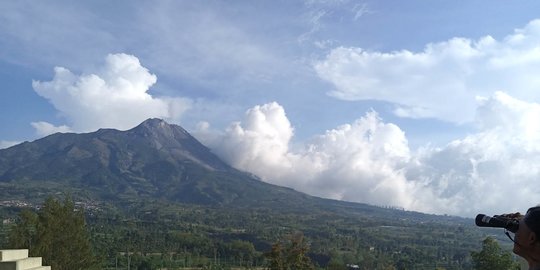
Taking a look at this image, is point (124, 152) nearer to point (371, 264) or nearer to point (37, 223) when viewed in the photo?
point (371, 264)

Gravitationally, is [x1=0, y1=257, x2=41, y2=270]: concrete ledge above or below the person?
below

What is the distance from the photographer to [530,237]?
189 cm

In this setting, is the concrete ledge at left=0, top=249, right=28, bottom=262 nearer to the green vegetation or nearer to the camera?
the green vegetation

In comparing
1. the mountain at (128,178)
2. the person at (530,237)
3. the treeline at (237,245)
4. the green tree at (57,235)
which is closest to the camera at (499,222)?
the person at (530,237)

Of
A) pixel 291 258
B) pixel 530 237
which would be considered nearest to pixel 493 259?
pixel 291 258

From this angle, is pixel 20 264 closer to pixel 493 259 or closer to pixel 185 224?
pixel 493 259

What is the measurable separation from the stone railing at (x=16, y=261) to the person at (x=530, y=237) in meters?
14.1

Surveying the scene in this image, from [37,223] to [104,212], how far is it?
96746mm

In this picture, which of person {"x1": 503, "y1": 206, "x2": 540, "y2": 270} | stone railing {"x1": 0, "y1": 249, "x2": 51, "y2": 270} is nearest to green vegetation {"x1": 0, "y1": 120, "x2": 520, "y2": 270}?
stone railing {"x1": 0, "y1": 249, "x2": 51, "y2": 270}

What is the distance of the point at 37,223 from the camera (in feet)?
81.0

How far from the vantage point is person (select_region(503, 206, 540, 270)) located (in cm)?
188

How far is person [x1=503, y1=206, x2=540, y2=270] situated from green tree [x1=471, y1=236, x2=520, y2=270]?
22624mm

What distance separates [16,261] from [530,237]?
1421cm

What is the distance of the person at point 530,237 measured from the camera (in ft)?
6.18
